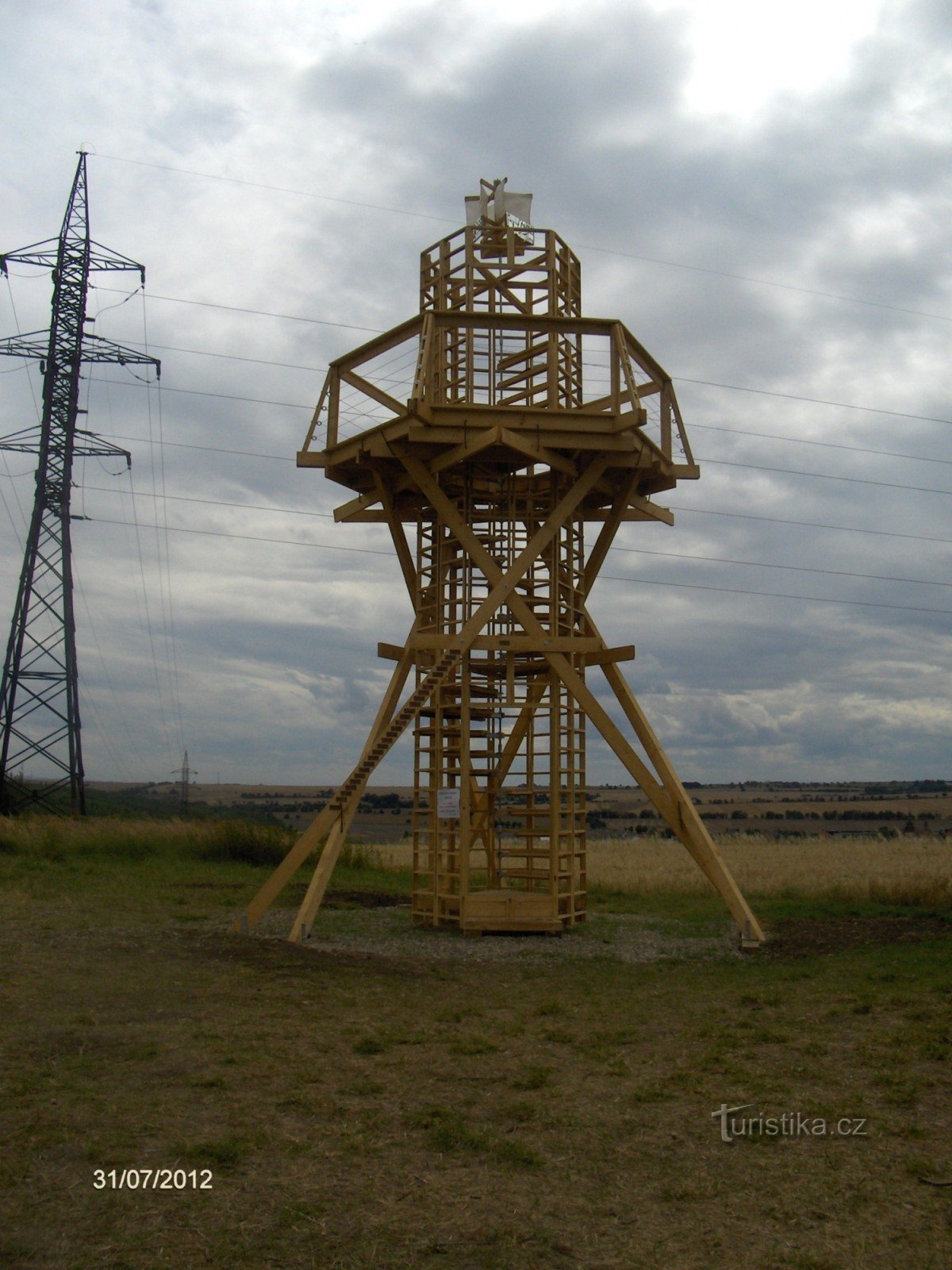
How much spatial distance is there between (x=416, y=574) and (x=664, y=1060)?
9.30 meters

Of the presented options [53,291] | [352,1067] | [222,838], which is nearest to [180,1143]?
[352,1067]

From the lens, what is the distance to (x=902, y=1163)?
5957mm

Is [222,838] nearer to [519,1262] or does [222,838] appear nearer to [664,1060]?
[664,1060]

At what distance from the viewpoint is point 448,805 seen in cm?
1498

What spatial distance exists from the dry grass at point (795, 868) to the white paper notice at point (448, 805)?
885 centimetres

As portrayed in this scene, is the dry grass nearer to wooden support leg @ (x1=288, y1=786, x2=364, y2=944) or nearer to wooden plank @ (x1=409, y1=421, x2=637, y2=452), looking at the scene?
wooden support leg @ (x1=288, y1=786, x2=364, y2=944)

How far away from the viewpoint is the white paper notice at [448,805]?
14.9m
